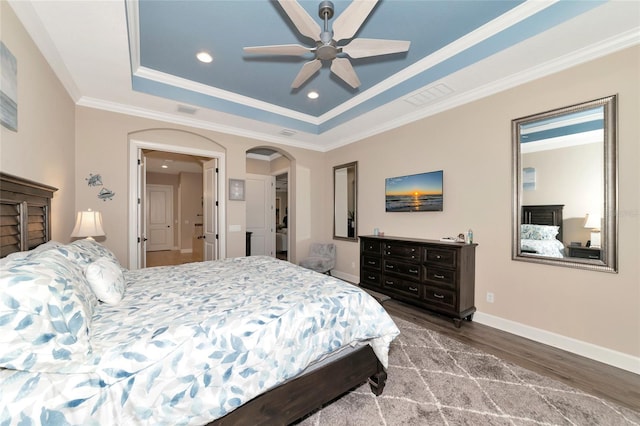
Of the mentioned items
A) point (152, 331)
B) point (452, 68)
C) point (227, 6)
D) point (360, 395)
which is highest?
point (227, 6)

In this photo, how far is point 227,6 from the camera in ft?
7.13

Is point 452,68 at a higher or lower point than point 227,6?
lower

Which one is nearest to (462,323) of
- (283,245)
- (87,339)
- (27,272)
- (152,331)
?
(152,331)

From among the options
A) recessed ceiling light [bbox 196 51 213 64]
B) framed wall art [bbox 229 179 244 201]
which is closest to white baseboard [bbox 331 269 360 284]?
framed wall art [bbox 229 179 244 201]

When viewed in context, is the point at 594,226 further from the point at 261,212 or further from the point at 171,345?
the point at 261,212

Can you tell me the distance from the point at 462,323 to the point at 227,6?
4.02m

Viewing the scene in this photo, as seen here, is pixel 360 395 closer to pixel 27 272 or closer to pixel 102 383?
pixel 102 383

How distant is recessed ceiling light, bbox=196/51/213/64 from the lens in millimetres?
2788

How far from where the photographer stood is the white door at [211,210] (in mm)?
4297

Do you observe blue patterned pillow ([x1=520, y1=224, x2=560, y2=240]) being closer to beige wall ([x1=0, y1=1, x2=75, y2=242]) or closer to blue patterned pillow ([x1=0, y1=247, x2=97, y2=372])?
blue patterned pillow ([x1=0, y1=247, x2=97, y2=372])

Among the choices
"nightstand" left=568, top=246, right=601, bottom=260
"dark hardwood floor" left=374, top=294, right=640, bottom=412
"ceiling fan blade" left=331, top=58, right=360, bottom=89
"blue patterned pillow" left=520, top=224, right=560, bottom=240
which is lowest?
"dark hardwood floor" left=374, top=294, right=640, bottom=412

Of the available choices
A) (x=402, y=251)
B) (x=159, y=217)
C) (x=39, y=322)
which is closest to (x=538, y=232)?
(x=402, y=251)

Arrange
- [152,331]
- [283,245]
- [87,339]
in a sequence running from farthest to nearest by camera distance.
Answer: [283,245] < [152,331] < [87,339]

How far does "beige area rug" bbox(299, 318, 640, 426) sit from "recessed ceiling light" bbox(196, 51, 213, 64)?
346 centimetres
